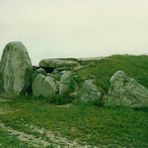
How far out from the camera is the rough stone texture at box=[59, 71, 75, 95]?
1293 inches

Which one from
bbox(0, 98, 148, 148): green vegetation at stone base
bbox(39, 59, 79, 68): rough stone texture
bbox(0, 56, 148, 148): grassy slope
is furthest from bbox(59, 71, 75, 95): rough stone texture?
bbox(39, 59, 79, 68): rough stone texture

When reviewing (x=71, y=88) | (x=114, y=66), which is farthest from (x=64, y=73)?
(x=114, y=66)

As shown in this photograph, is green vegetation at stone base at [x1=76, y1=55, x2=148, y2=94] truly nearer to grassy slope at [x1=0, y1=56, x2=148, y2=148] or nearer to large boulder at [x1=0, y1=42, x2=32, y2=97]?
grassy slope at [x1=0, y1=56, x2=148, y2=148]

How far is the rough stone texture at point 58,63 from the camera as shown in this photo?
1492 inches

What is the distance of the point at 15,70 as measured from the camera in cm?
3550

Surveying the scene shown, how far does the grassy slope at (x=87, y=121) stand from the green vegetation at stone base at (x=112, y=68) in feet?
0.20

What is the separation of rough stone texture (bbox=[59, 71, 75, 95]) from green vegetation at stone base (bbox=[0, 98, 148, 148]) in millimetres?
1579

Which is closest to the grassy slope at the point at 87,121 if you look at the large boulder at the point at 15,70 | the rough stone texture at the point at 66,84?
the rough stone texture at the point at 66,84

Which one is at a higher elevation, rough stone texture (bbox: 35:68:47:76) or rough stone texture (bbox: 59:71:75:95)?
rough stone texture (bbox: 35:68:47:76)

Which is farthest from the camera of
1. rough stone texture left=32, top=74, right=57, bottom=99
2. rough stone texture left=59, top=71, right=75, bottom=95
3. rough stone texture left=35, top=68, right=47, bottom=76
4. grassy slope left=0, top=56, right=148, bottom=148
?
rough stone texture left=35, top=68, right=47, bottom=76

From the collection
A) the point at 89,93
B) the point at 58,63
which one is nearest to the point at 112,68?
the point at 58,63

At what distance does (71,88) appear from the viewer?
3334cm

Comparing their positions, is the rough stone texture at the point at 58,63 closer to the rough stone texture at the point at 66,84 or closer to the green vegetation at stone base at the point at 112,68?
the green vegetation at stone base at the point at 112,68

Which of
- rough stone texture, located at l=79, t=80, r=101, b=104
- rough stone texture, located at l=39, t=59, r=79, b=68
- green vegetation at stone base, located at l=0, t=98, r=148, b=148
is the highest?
rough stone texture, located at l=39, t=59, r=79, b=68
